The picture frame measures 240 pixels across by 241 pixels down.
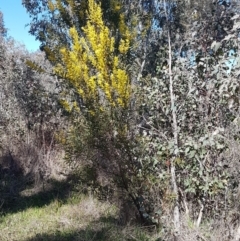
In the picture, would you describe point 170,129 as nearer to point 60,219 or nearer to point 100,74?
point 100,74

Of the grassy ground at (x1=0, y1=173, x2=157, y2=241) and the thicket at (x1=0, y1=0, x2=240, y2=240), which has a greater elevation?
the thicket at (x1=0, y1=0, x2=240, y2=240)

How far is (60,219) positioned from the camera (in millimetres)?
5723

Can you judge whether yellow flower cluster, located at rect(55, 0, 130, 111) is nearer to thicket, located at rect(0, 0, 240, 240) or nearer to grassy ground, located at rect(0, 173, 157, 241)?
thicket, located at rect(0, 0, 240, 240)

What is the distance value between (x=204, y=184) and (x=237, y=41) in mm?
1642

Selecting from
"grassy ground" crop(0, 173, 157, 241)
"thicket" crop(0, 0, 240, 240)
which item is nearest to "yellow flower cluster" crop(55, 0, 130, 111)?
"thicket" crop(0, 0, 240, 240)

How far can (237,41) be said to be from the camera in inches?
116

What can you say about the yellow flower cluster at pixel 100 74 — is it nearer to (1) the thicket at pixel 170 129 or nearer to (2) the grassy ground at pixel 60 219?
(1) the thicket at pixel 170 129

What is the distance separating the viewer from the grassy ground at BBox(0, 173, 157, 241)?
499 cm

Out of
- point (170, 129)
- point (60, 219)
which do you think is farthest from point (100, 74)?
point (60, 219)

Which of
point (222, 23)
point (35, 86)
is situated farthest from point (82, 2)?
point (35, 86)

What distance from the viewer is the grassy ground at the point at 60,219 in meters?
4.99

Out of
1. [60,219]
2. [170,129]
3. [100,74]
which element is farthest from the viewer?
[60,219]

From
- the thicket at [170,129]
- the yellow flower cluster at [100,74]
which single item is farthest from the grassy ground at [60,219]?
the yellow flower cluster at [100,74]

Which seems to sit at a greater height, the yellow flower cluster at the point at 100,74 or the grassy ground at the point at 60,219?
the yellow flower cluster at the point at 100,74
